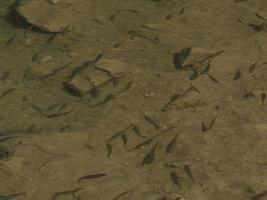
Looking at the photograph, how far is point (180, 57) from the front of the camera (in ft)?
16.0

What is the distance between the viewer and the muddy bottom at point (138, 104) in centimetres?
375

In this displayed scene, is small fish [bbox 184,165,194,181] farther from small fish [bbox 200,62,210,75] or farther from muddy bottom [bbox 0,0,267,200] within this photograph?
small fish [bbox 200,62,210,75]

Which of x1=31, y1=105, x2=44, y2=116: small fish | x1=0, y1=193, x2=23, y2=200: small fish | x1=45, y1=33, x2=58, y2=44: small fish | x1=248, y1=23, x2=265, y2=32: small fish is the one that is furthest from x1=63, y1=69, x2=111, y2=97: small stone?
x1=248, y1=23, x2=265, y2=32: small fish

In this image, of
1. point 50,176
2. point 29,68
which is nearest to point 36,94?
point 29,68

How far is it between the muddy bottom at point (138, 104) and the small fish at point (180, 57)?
0.01 metres

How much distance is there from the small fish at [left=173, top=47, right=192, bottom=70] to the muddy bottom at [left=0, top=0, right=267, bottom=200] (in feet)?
0.05

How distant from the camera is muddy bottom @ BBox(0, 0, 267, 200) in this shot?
12.3 feet

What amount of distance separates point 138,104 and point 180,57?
641 millimetres

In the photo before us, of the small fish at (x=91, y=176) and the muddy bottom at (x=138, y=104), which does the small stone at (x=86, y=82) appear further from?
the small fish at (x=91, y=176)

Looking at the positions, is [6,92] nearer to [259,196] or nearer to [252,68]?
[252,68]

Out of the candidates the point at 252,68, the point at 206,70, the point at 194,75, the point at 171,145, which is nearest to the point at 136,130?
the point at 171,145

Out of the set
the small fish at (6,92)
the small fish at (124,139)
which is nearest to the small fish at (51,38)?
the small fish at (6,92)

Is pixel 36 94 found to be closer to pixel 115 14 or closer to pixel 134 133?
pixel 134 133

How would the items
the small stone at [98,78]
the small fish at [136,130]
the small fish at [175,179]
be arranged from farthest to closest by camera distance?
1. the small stone at [98,78]
2. the small fish at [136,130]
3. the small fish at [175,179]
